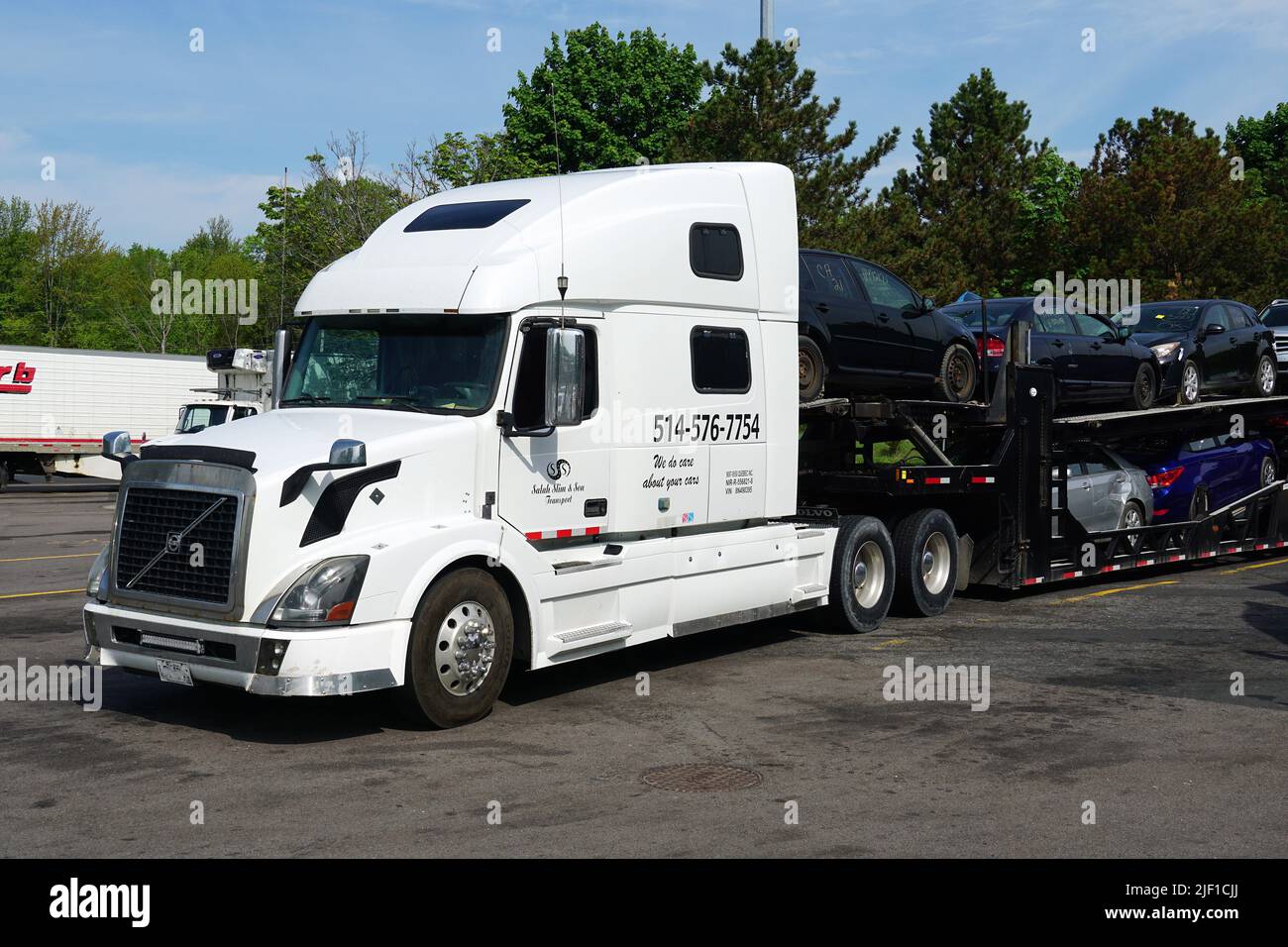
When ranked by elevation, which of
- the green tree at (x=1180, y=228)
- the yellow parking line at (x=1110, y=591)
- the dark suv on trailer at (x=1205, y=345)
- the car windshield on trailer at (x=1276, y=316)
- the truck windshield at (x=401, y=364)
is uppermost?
the green tree at (x=1180, y=228)

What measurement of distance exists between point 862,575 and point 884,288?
2697mm

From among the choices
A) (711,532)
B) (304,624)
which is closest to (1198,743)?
(711,532)

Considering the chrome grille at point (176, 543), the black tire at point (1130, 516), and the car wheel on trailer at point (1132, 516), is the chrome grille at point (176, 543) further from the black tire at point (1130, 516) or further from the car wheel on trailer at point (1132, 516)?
the car wheel on trailer at point (1132, 516)

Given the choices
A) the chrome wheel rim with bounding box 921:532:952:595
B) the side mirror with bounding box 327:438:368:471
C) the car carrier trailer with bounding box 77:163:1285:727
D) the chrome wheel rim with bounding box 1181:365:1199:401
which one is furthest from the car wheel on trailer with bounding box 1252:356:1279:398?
the side mirror with bounding box 327:438:368:471

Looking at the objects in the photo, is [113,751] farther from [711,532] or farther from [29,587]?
[29,587]

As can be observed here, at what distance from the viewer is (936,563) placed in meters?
13.3

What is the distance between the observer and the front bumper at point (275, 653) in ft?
24.3

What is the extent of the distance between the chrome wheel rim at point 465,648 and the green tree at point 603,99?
44.6 metres

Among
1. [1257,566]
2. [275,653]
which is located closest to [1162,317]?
[1257,566]

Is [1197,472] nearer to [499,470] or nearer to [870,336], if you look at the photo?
[870,336]

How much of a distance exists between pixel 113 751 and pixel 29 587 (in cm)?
779

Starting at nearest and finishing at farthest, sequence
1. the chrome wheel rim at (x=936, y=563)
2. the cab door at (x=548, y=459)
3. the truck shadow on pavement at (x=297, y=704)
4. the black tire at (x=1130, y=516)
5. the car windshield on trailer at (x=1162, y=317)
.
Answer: the truck shadow on pavement at (x=297, y=704) → the cab door at (x=548, y=459) → the chrome wheel rim at (x=936, y=563) → the black tire at (x=1130, y=516) → the car windshield on trailer at (x=1162, y=317)

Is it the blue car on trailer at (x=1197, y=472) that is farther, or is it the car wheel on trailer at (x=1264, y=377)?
the car wheel on trailer at (x=1264, y=377)

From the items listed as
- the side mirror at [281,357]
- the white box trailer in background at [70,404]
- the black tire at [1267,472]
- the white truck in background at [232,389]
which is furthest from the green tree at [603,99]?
the side mirror at [281,357]
